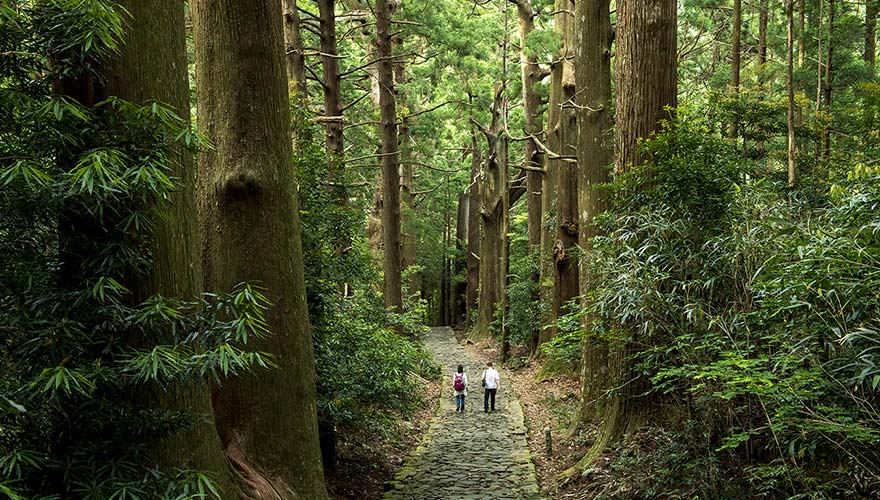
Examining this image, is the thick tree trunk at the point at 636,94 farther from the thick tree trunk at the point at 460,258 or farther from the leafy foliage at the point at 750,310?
the thick tree trunk at the point at 460,258

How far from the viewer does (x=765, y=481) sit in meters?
4.88

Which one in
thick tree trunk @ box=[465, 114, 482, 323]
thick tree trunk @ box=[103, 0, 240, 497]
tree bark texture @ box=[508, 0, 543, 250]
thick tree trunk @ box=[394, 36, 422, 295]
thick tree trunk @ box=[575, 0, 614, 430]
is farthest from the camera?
thick tree trunk @ box=[465, 114, 482, 323]

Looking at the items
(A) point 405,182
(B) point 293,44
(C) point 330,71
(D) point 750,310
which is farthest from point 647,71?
(A) point 405,182

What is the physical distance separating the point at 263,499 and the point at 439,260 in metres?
42.4

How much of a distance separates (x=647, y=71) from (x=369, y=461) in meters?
6.61

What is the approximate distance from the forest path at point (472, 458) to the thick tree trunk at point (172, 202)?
433 cm

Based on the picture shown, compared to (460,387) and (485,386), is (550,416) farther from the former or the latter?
(460,387)

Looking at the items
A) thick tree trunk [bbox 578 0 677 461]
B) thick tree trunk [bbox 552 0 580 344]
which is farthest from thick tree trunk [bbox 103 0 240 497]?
thick tree trunk [bbox 552 0 580 344]

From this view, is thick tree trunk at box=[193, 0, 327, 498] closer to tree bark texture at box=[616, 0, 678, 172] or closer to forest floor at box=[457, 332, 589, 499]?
forest floor at box=[457, 332, 589, 499]

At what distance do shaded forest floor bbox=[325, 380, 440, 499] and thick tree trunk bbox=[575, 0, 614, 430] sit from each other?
3.15 metres

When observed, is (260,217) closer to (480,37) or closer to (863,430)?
(863,430)

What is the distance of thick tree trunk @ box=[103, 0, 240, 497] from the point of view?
3.80 m

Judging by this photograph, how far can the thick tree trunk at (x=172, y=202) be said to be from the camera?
380 centimetres

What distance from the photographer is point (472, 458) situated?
9.97 meters
